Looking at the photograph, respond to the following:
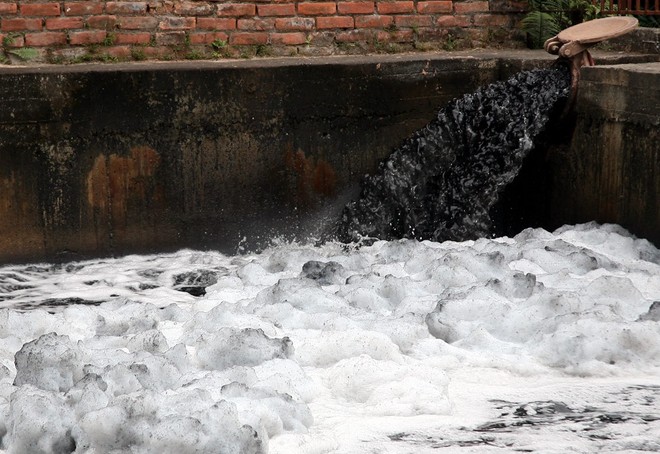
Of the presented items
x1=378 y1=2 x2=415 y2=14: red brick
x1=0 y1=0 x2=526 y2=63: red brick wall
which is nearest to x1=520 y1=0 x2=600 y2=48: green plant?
x1=0 y1=0 x2=526 y2=63: red brick wall

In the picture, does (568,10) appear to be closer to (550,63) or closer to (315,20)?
(550,63)

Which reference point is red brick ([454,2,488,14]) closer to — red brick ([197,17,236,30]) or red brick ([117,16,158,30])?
red brick ([197,17,236,30])

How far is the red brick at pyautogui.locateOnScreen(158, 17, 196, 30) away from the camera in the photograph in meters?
6.35

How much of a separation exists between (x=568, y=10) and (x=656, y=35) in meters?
0.82

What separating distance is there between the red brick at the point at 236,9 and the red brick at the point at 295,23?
173 millimetres

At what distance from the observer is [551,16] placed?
7125mm

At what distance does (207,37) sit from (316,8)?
0.72 metres

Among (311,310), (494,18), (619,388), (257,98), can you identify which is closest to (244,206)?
(257,98)

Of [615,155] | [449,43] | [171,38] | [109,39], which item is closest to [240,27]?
[171,38]

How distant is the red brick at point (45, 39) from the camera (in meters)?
6.05

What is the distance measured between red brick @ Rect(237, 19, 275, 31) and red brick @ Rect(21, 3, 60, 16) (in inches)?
42.5

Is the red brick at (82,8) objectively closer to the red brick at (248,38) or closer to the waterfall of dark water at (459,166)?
the red brick at (248,38)

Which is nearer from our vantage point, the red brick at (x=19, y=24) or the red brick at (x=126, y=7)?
the red brick at (x=19, y=24)

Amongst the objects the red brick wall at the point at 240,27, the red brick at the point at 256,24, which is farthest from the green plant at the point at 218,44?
the red brick at the point at 256,24
